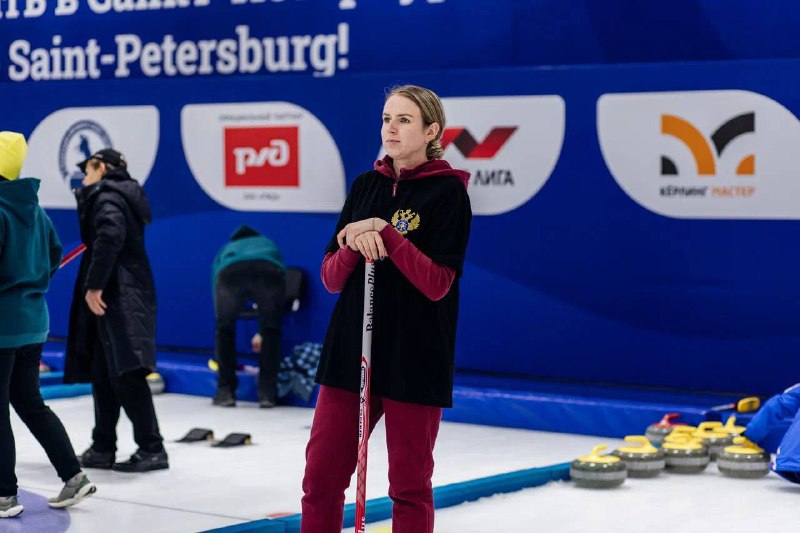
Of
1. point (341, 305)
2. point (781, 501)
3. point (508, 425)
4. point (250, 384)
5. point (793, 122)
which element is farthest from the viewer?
point (250, 384)

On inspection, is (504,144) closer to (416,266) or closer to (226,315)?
(226,315)

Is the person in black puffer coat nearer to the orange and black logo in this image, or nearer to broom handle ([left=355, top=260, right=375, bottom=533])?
broom handle ([left=355, top=260, right=375, bottom=533])

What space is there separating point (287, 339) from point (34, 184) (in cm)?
412

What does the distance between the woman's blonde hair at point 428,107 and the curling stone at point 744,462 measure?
10.8 feet

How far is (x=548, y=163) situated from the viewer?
Answer: 8734 millimetres

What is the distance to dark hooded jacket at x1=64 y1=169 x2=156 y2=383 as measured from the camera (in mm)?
6777

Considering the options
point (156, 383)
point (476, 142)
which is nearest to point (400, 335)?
point (476, 142)

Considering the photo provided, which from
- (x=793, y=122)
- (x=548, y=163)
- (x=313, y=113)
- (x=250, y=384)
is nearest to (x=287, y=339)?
(x=250, y=384)

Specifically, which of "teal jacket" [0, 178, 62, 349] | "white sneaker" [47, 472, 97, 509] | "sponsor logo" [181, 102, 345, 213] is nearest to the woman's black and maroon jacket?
"teal jacket" [0, 178, 62, 349]

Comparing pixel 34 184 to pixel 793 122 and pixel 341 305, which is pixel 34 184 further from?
pixel 793 122

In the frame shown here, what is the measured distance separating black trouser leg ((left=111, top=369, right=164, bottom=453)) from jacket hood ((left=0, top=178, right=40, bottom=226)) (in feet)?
4.10

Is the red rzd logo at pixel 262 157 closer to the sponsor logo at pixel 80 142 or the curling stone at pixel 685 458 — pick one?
the sponsor logo at pixel 80 142

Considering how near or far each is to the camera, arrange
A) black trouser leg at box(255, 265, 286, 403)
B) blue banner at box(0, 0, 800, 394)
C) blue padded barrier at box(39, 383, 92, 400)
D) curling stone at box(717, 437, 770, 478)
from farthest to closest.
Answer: blue padded barrier at box(39, 383, 92, 400) < black trouser leg at box(255, 265, 286, 403) < blue banner at box(0, 0, 800, 394) < curling stone at box(717, 437, 770, 478)

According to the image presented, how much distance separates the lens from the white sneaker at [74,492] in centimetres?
602
